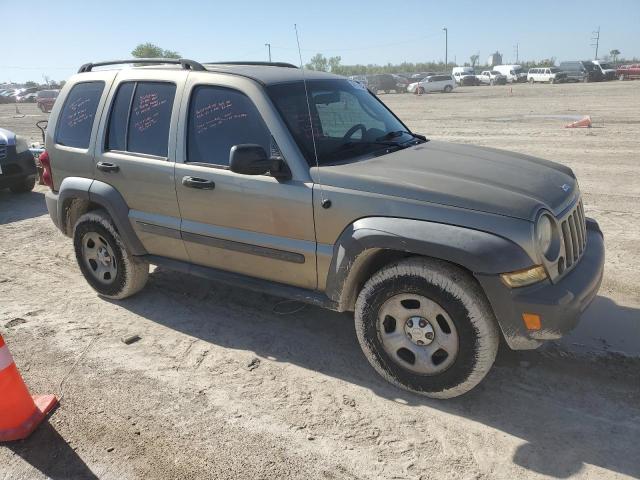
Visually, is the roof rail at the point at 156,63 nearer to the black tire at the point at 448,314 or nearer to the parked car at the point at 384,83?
the black tire at the point at 448,314

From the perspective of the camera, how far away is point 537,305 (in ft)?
9.05

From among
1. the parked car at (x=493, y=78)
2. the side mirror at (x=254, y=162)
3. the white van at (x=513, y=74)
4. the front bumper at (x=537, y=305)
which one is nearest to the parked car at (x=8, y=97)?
the parked car at (x=493, y=78)

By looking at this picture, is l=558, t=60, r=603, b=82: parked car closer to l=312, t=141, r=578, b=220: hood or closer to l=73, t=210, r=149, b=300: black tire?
l=312, t=141, r=578, b=220: hood

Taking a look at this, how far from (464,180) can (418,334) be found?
96 cm

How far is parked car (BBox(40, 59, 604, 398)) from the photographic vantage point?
2.89m

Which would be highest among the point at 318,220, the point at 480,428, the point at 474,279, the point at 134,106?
the point at 134,106

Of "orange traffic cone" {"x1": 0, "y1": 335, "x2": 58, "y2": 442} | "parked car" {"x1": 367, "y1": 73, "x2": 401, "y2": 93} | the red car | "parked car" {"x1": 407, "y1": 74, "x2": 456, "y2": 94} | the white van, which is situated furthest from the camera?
the white van

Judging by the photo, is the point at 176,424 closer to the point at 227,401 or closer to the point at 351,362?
the point at 227,401

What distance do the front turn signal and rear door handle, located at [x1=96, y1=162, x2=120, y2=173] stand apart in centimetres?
313

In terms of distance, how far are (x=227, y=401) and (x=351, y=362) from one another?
91 cm

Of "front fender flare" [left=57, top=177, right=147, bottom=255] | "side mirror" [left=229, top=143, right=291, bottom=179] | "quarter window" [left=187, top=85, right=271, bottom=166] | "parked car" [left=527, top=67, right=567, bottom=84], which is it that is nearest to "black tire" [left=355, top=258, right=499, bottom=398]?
"side mirror" [left=229, top=143, right=291, bottom=179]

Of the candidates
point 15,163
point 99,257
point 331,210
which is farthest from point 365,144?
point 15,163

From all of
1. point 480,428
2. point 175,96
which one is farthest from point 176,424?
point 175,96

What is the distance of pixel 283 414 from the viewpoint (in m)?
3.15
